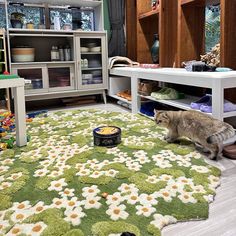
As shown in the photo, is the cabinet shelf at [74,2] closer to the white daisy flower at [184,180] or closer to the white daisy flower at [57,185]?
the white daisy flower at [57,185]

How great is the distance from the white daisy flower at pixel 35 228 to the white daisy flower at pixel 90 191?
27 centimetres

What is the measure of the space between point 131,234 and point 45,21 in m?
3.55

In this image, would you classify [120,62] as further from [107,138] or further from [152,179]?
[152,179]

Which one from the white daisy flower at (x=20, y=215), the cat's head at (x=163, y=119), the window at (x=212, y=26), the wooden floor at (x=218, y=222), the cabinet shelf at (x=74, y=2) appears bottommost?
the wooden floor at (x=218, y=222)

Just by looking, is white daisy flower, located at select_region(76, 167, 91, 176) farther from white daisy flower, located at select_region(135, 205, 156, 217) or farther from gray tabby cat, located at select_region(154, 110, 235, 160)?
gray tabby cat, located at select_region(154, 110, 235, 160)

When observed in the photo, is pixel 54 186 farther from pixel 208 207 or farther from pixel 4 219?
pixel 208 207

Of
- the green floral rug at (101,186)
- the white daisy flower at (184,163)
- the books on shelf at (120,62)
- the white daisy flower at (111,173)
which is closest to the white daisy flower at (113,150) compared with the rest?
the green floral rug at (101,186)

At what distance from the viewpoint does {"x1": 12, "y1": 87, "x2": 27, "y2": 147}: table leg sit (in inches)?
79.6

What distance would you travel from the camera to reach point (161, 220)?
1109mm

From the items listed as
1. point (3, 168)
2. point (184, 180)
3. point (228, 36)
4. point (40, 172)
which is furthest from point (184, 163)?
point (228, 36)

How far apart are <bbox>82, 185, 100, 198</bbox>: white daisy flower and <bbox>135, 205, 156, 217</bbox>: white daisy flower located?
0.24 m

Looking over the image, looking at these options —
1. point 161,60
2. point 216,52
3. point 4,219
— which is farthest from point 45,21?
point 4,219

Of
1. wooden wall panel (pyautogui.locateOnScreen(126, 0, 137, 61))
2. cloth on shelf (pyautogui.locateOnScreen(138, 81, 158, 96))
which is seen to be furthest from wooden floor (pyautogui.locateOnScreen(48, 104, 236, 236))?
wooden wall panel (pyautogui.locateOnScreen(126, 0, 137, 61))

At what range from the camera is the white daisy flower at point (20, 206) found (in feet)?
4.00
